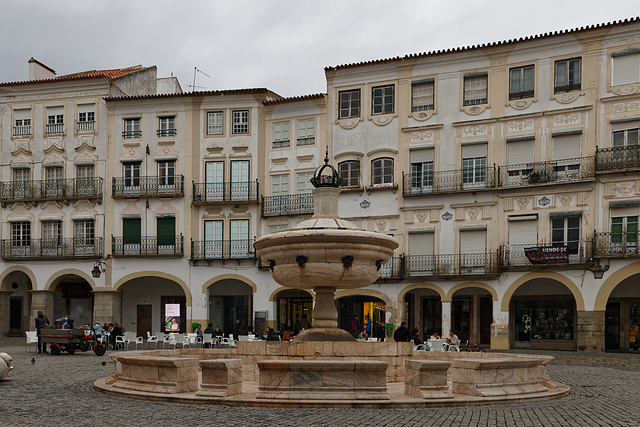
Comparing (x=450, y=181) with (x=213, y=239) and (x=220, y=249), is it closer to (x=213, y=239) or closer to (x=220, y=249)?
(x=220, y=249)

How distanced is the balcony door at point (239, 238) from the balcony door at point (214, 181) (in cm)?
151

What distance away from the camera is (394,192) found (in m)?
35.0

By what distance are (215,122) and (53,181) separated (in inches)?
354

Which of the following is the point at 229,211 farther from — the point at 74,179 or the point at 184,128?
the point at 74,179

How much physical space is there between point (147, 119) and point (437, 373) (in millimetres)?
30192

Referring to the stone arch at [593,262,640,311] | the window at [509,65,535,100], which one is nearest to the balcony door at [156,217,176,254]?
the window at [509,65,535,100]

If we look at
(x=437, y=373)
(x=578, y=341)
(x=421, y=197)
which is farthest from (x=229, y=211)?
(x=437, y=373)

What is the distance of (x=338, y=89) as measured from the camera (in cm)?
3666

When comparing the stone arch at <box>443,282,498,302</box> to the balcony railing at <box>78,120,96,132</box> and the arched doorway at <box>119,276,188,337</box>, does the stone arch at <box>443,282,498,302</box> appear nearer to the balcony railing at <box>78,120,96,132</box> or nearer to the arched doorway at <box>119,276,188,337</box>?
the arched doorway at <box>119,276,188,337</box>

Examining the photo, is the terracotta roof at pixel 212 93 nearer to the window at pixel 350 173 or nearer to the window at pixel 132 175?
the window at pixel 132 175

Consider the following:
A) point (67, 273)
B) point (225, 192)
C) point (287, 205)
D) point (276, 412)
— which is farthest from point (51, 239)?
point (276, 412)

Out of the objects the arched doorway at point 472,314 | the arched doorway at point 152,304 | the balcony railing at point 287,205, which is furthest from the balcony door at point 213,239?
the arched doorway at point 472,314

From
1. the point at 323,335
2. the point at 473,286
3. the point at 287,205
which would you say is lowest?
the point at 473,286

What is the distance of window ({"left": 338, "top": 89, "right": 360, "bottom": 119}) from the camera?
3634cm
